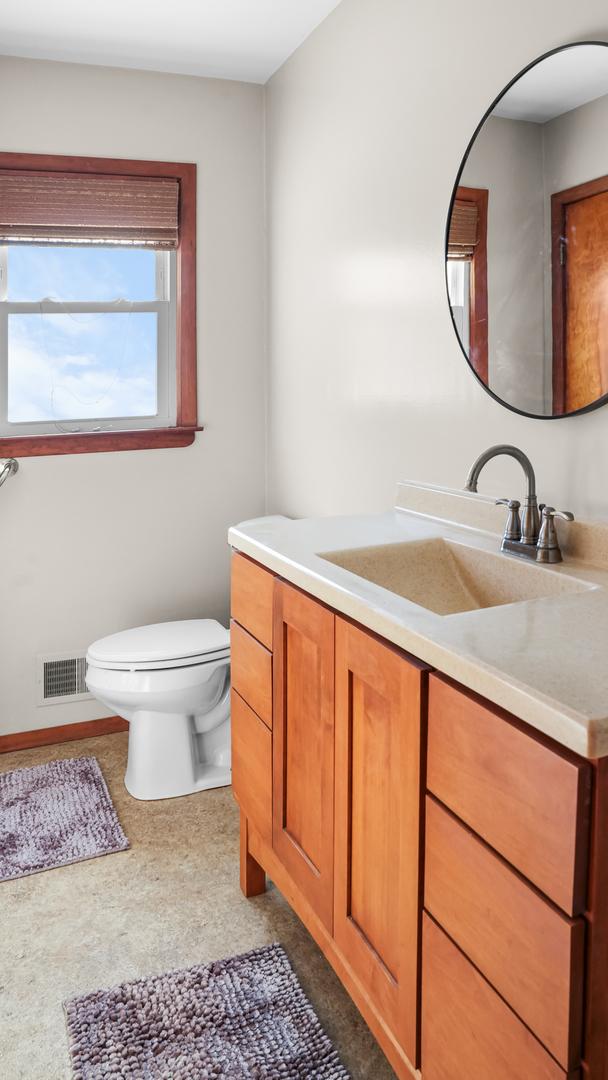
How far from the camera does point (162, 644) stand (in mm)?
2812

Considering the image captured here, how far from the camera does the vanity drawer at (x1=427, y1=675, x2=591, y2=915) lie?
3.16ft

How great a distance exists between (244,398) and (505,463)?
5.29ft

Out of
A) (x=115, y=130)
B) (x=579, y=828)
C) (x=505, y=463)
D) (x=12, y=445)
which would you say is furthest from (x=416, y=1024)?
(x=115, y=130)

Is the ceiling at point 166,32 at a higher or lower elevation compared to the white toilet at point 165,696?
higher

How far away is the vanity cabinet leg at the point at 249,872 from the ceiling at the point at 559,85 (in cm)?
173

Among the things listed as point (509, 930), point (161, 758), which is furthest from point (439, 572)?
point (161, 758)

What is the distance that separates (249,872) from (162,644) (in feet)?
2.75

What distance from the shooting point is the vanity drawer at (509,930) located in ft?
3.22

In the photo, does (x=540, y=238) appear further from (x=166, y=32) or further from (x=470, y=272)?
(x=166, y=32)

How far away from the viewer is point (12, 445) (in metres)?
A: 3.02

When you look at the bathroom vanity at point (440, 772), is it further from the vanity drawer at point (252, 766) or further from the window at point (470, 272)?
the window at point (470, 272)

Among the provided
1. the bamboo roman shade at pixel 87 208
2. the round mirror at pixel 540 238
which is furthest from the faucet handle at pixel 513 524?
the bamboo roman shade at pixel 87 208

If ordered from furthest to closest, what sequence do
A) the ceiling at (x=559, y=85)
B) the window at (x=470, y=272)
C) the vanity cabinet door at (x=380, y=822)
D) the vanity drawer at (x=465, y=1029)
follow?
the window at (x=470, y=272) < the ceiling at (x=559, y=85) < the vanity cabinet door at (x=380, y=822) < the vanity drawer at (x=465, y=1029)

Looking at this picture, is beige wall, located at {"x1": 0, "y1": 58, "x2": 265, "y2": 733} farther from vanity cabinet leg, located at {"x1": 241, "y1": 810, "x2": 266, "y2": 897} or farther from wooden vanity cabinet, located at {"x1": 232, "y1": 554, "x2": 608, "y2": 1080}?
wooden vanity cabinet, located at {"x1": 232, "y1": 554, "x2": 608, "y2": 1080}
